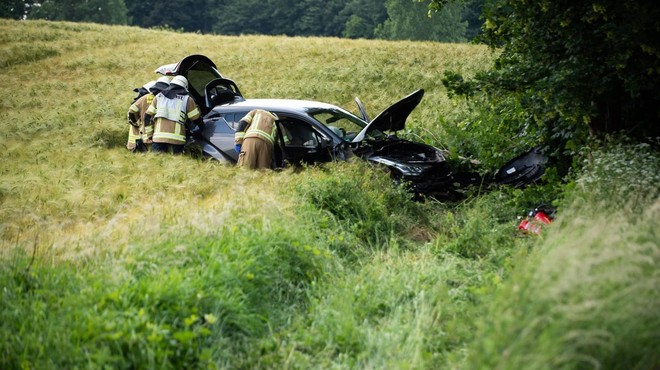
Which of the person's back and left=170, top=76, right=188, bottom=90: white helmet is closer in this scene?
left=170, top=76, right=188, bottom=90: white helmet

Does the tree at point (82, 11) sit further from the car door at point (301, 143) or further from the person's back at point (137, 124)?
the car door at point (301, 143)

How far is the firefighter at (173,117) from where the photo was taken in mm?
11461

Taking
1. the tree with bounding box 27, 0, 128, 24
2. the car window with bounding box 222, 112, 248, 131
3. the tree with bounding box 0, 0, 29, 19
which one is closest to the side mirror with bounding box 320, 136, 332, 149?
the car window with bounding box 222, 112, 248, 131

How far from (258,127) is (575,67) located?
16.0ft

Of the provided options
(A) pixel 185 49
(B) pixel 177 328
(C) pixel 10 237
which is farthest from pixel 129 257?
(A) pixel 185 49

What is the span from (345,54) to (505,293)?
20.8m

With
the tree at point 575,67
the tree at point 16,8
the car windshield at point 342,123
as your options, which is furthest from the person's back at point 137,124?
the tree at point 16,8

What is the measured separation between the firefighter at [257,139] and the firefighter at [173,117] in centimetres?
135

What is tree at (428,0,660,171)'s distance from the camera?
8344 mm

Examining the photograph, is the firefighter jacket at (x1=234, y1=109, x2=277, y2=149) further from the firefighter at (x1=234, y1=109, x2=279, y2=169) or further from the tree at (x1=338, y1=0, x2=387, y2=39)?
the tree at (x1=338, y1=0, x2=387, y2=39)

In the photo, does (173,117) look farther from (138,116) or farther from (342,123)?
(342,123)

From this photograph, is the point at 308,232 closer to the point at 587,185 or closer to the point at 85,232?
the point at 85,232

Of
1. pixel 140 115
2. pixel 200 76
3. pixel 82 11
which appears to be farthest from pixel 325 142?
pixel 82 11

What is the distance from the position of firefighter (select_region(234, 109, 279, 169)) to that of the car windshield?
2.76 feet
